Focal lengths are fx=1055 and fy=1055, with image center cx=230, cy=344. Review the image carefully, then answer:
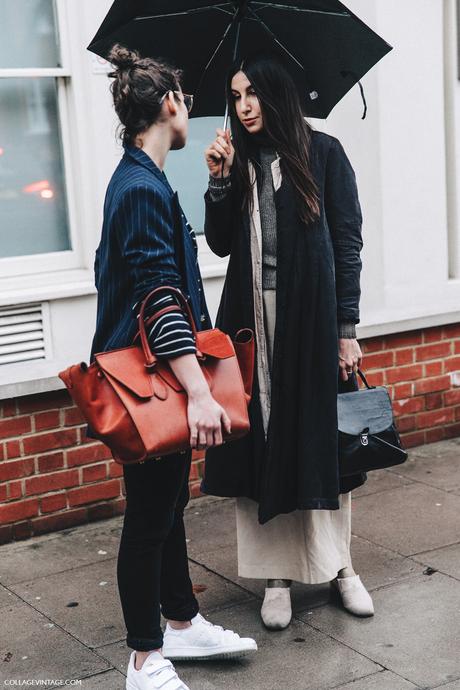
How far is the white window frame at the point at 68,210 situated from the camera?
5.04 m

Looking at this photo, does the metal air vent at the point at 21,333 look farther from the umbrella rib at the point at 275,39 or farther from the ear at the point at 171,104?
the ear at the point at 171,104

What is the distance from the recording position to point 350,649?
387 cm

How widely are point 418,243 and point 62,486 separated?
8.27 feet

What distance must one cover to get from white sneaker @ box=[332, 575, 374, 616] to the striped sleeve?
1.52m

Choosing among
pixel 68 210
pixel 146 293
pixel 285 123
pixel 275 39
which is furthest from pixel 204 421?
pixel 68 210

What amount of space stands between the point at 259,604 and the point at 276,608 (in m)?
0.22

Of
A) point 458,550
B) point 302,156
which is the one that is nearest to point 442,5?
point 302,156

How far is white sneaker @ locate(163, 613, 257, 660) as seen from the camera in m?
3.76

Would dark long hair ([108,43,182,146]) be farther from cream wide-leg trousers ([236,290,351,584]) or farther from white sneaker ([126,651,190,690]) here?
white sneaker ([126,651,190,690])

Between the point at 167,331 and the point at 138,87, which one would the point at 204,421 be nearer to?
the point at 167,331

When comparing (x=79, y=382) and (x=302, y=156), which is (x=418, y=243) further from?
(x=79, y=382)

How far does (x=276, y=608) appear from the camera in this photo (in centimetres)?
409

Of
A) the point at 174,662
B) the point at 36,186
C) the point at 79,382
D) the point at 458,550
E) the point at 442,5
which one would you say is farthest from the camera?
the point at 442,5

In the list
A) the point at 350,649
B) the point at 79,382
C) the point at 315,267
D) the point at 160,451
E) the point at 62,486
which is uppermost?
the point at 315,267
